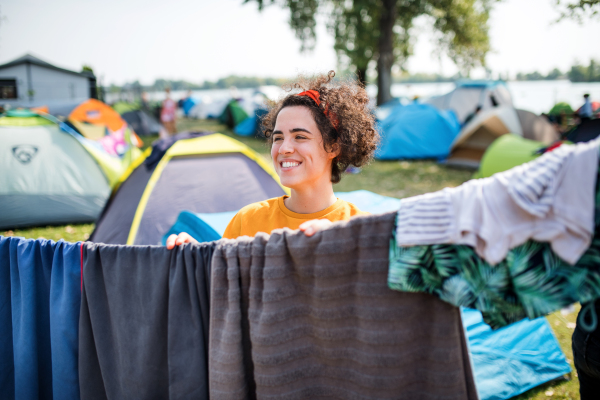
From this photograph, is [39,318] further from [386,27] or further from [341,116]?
[386,27]

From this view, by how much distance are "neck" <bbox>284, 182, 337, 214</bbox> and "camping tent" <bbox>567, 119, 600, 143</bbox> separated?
497cm

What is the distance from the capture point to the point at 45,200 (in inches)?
226

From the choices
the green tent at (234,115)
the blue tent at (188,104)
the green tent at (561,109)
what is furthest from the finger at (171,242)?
the blue tent at (188,104)

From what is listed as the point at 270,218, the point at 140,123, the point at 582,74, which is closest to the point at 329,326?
the point at 270,218

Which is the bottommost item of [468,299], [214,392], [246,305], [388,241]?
[214,392]

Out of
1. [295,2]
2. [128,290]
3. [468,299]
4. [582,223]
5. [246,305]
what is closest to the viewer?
[582,223]

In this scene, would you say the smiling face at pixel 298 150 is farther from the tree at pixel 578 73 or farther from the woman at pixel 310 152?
the tree at pixel 578 73

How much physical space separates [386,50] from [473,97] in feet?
15.3

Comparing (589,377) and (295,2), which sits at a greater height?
(295,2)

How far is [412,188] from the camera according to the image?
7.58 meters

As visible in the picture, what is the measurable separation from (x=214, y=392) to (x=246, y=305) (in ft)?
0.90

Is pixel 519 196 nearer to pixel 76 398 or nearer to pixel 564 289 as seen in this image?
pixel 564 289

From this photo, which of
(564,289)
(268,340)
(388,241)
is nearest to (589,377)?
(564,289)

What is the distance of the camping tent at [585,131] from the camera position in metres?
5.20
